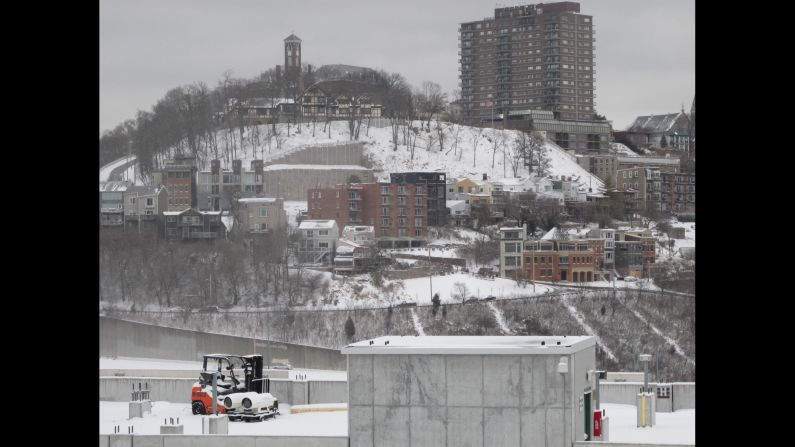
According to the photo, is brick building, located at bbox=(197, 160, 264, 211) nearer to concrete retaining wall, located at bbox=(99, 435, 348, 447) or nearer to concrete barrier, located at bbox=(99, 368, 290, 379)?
concrete barrier, located at bbox=(99, 368, 290, 379)

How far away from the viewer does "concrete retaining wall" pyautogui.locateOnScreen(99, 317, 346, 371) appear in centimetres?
3219

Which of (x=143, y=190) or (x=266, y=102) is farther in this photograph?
(x=266, y=102)

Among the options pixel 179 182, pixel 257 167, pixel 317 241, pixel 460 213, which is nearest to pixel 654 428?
pixel 317 241

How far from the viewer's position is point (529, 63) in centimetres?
5512

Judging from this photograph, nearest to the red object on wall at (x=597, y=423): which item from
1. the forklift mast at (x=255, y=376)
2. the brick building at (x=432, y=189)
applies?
the forklift mast at (x=255, y=376)

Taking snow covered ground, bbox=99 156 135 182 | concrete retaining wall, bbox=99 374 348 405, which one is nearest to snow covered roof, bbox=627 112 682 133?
Answer: snow covered ground, bbox=99 156 135 182

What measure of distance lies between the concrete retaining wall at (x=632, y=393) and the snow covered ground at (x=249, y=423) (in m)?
2.49

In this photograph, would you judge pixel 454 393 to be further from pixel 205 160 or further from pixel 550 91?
pixel 550 91

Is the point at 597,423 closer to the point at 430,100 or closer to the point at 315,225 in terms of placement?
the point at 315,225

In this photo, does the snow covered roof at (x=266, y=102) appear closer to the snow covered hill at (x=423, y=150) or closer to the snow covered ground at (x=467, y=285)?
the snow covered hill at (x=423, y=150)

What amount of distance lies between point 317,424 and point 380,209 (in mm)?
31217

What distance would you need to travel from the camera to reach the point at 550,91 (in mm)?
54656
